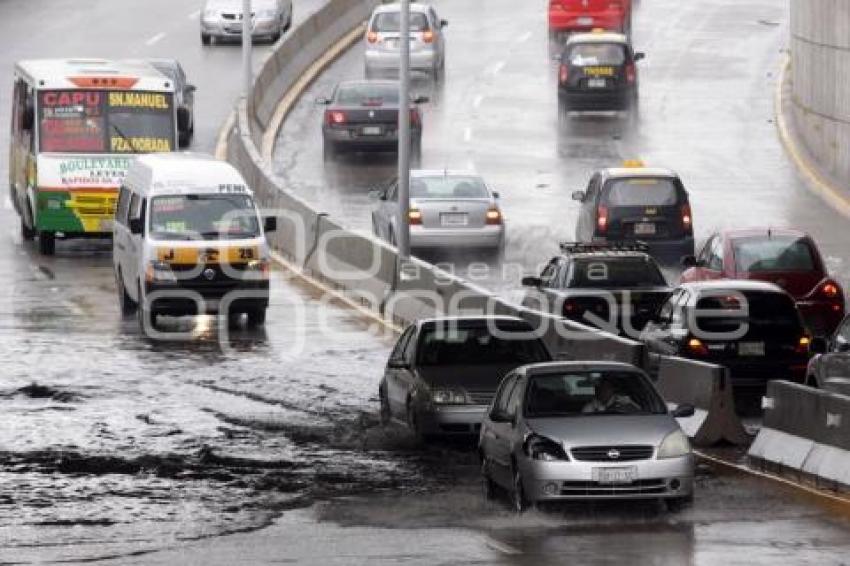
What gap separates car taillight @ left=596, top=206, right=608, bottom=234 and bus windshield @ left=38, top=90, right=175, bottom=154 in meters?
7.88

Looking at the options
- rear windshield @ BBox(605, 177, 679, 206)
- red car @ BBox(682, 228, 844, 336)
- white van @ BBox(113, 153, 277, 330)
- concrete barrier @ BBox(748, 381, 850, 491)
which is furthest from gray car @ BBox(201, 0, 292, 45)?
concrete barrier @ BBox(748, 381, 850, 491)

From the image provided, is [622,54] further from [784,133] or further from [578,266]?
[578,266]

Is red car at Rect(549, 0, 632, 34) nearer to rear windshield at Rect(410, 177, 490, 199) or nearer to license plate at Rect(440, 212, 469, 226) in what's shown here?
rear windshield at Rect(410, 177, 490, 199)

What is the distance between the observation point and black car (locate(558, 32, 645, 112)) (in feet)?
195

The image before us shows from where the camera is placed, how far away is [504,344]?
26.4 meters

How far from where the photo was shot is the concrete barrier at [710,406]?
24.9 m

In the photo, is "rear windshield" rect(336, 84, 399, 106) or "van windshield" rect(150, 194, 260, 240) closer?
"van windshield" rect(150, 194, 260, 240)

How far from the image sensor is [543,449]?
67.1 ft

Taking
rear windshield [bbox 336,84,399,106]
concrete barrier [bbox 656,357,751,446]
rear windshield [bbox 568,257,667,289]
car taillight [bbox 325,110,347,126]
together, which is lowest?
concrete barrier [bbox 656,357,751,446]

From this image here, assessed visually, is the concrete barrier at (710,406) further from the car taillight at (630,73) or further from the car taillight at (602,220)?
the car taillight at (630,73)

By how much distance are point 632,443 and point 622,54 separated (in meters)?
40.1

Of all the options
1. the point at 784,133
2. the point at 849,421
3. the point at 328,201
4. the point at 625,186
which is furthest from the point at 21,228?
the point at 849,421

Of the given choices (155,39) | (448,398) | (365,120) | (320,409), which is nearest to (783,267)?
(320,409)

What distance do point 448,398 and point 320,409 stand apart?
11.1ft
